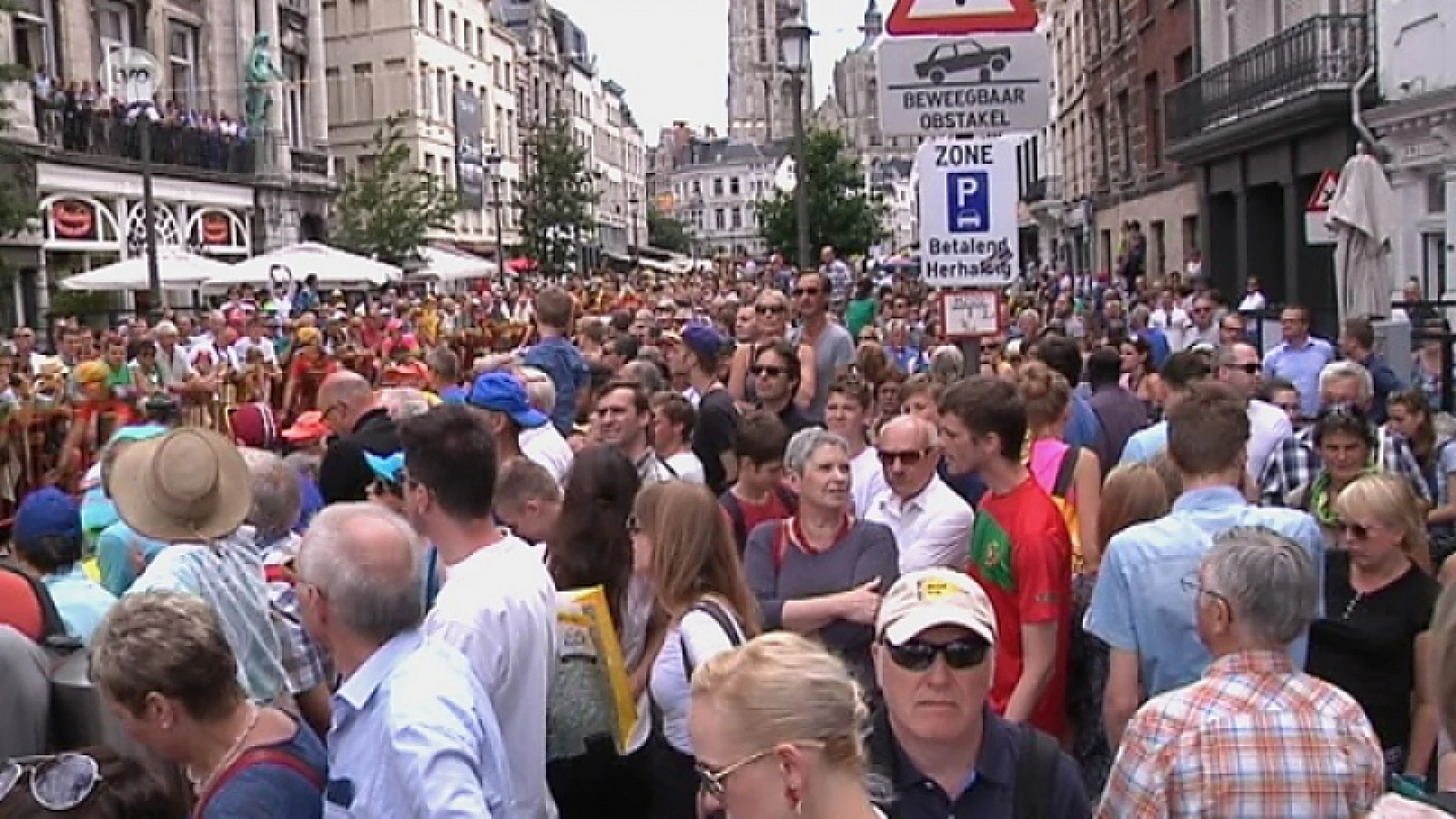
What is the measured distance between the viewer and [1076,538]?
5926 mm

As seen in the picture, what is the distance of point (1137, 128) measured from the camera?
35.8 metres

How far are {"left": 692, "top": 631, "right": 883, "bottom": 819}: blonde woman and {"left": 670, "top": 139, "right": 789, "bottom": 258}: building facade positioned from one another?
161 meters

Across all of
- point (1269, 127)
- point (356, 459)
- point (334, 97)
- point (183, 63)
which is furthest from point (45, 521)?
point (334, 97)

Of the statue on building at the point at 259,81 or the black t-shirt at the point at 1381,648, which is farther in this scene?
the statue on building at the point at 259,81

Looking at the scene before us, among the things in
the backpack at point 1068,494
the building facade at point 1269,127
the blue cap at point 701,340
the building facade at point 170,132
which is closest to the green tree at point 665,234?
the building facade at point 170,132

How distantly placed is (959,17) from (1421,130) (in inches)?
489

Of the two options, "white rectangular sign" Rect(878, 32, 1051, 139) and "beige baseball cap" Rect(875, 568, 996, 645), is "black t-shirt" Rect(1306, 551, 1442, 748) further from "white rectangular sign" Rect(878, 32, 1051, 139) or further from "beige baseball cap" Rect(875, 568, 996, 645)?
"white rectangular sign" Rect(878, 32, 1051, 139)

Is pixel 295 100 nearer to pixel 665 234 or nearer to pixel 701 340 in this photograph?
pixel 701 340

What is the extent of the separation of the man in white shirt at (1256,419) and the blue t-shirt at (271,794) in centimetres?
504

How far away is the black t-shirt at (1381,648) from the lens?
16.1ft

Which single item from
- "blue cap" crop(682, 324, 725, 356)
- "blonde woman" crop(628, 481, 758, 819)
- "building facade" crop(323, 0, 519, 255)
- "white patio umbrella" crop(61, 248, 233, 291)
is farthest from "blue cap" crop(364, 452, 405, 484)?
"building facade" crop(323, 0, 519, 255)

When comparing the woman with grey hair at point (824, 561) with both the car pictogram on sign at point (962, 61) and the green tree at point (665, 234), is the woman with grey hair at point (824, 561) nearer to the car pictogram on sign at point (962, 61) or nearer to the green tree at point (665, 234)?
the car pictogram on sign at point (962, 61)

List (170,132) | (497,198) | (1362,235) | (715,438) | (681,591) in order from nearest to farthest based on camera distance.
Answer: (681,591) → (715,438) → (1362,235) → (170,132) → (497,198)

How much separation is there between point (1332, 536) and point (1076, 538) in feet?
3.53
